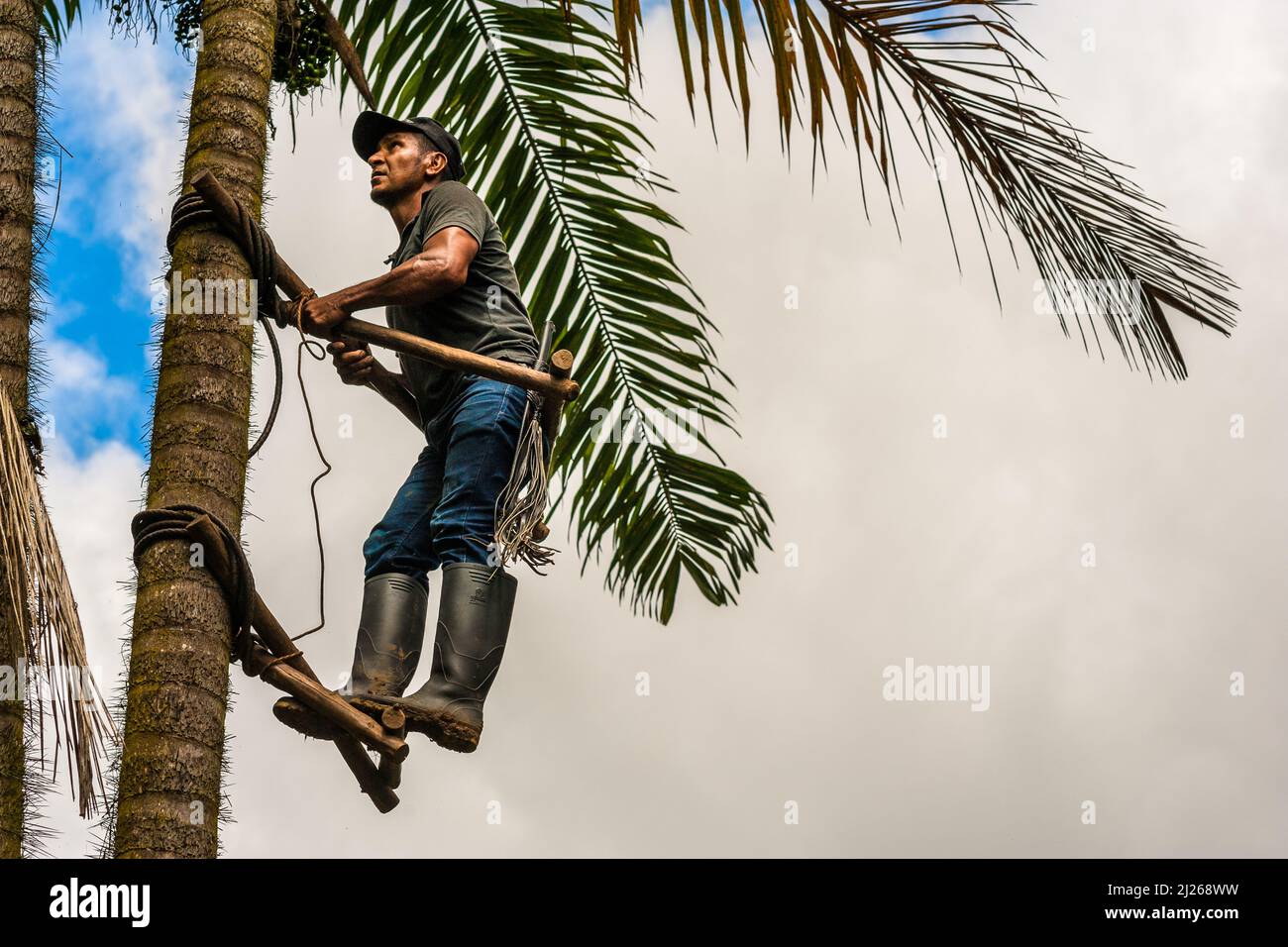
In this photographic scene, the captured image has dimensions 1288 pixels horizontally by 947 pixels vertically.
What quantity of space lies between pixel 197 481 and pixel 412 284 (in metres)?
0.74

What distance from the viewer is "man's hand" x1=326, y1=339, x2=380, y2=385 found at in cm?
402

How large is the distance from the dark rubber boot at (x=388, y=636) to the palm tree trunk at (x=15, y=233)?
0.88m

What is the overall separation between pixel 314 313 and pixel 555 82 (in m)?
2.21

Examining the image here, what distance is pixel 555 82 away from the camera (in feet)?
18.8

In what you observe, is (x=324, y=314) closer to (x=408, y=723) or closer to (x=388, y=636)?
(x=388, y=636)

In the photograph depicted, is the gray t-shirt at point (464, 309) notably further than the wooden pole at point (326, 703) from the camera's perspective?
Yes

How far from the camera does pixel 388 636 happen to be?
398cm

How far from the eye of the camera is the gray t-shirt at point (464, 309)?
4.07 meters

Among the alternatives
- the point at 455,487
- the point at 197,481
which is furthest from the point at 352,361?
the point at 197,481

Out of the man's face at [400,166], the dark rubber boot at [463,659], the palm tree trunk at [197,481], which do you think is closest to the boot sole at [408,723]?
the dark rubber boot at [463,659]

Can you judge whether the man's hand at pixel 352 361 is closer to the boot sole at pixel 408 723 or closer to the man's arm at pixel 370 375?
the man's arm at pixel 370 375

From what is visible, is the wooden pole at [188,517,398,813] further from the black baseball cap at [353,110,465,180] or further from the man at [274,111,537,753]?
the black baseball cap at [353,110,465,180]

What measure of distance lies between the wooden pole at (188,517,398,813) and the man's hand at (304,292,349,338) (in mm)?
620

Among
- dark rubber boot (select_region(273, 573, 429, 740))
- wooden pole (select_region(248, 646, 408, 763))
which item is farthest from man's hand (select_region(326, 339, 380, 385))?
wooden pole (select_region(248, 646, 408, 763))
